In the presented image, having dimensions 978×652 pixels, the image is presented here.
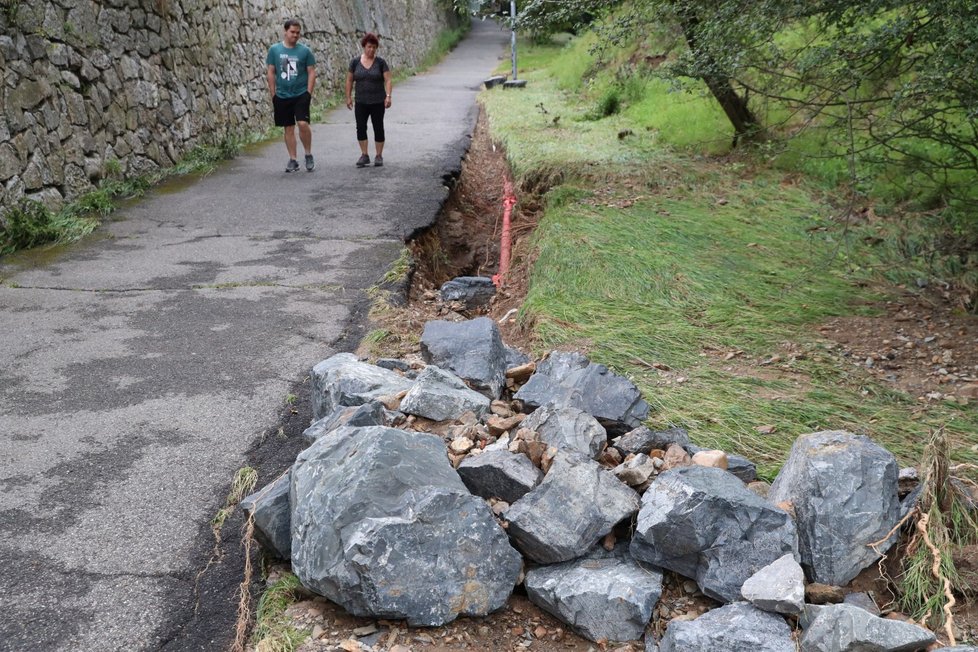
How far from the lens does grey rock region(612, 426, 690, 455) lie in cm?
313

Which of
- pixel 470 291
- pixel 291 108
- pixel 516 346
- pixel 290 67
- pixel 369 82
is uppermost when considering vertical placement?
pixel 290 67

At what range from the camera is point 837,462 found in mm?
2645

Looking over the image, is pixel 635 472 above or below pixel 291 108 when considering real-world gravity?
below

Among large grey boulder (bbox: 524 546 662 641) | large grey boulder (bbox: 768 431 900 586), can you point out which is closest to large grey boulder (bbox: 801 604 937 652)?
large grey boulder (bbox: 768 431 900 586)

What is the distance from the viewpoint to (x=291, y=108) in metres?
9.36

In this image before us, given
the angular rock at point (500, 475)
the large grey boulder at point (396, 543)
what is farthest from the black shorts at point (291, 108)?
the large grey boulder at point (396, 543)

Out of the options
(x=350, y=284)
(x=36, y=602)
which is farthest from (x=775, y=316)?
(x=36, y=602)

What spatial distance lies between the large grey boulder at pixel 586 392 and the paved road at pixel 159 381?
1099 millimetres

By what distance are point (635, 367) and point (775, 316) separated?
1.30 meters

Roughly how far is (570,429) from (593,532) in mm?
522

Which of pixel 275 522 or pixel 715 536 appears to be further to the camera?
pixel 275 522

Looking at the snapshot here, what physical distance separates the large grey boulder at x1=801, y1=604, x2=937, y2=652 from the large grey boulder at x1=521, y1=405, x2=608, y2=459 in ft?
3.34

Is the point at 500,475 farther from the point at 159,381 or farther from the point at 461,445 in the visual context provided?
the point at 159,381

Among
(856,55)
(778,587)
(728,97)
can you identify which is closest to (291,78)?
(728,97)
